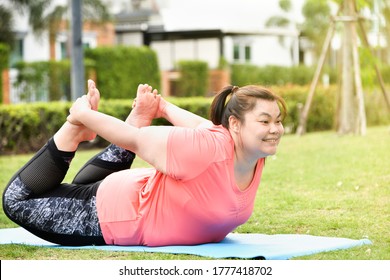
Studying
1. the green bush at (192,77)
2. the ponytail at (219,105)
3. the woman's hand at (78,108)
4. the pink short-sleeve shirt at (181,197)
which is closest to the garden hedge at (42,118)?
the ponytail at (219,105)

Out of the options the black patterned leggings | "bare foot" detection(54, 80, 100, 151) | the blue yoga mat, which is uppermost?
"bare foot" detection(54, 80, 100, 151)

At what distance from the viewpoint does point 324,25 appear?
46.6 meters

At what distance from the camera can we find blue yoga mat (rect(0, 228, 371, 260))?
4945mm

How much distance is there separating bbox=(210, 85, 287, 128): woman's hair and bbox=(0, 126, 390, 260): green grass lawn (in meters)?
0.88

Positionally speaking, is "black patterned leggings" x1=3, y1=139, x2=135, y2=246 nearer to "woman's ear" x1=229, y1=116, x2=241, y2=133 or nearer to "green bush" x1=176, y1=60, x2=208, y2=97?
"woman's ear" x1=229, y1=116, x2=241, y2=133

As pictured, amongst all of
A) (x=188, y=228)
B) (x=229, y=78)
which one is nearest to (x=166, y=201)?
(x=188, y=228)

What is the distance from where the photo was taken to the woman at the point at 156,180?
4.89 metres

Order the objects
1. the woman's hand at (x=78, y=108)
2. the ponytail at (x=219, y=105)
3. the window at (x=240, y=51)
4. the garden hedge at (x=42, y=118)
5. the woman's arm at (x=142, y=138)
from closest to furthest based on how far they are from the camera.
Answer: the woman's arm at (x=142, y=138) → the woman's hand at (x=78, y=108) → the ponytail at (x=219, y=105) → the garden hedge at (x=42, y=118) → the window at (x=240, y=51)

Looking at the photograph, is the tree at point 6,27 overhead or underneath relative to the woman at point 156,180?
overhead

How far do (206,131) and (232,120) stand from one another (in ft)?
A: 0.65

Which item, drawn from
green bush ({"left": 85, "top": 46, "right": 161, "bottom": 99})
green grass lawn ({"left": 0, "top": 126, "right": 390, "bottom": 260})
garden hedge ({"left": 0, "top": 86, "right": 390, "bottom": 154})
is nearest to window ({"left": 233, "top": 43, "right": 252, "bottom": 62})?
green bush ({"left": 85, "top": 46, "right": 161, "bottom": 99})

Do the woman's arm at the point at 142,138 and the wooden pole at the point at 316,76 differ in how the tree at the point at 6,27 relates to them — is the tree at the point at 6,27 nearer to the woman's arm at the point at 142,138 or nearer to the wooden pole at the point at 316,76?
the wooden pole at the point at 316,76

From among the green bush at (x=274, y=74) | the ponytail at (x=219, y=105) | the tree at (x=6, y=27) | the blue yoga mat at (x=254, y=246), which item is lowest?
the green bush at (x=274, y=74)

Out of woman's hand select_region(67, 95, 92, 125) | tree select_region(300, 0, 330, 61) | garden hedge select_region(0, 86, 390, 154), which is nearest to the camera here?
woman's hand select_region(67, 95, 92, 125)
